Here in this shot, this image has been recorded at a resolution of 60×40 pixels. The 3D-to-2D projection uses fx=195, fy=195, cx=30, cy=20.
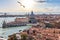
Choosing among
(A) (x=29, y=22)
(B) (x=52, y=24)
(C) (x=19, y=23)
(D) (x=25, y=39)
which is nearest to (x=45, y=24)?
(B) (x=52, y=24)

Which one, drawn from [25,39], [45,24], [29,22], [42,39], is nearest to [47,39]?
[42,39]

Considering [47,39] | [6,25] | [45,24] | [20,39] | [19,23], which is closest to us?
[20,39]

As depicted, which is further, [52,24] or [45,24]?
[45,24]

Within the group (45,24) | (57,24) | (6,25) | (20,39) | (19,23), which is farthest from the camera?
(19,23)

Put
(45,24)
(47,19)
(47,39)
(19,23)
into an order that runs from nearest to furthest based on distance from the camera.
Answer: (47,39) < (45,24) < (47,19) < (19,23)

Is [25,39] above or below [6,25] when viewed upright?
above

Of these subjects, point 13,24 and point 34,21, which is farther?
point 13,24

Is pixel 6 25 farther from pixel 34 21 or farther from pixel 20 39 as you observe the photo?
pixel 20 39

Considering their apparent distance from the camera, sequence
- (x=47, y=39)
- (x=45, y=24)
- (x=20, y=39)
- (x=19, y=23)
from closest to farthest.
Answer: (x=20, y=39) → (x=47, y=39) → (x=45, y=24) → (x=19, y=23)

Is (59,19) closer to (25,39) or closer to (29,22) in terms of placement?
(29,22)
